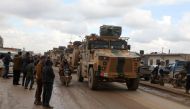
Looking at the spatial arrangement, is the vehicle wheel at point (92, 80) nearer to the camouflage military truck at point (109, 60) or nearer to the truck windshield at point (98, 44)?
the camouflage military truck at point (109, 60)

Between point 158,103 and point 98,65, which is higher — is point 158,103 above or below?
below

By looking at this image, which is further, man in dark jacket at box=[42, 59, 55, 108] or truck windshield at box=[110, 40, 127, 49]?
truck windshield at box=[110, 40, 127, 49]

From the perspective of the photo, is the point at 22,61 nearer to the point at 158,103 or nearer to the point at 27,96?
the point at 27,96

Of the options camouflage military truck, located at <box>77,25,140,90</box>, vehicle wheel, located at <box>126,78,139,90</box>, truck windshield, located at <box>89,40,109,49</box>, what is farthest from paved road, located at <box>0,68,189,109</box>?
truck windshield, located at <box>89,40,109,49</box>

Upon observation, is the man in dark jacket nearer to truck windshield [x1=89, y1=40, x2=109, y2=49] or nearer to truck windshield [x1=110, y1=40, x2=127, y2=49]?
truck windshield [x1=89, y1=40, x2=109, y2=49]

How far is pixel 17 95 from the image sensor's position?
1644 centimetres

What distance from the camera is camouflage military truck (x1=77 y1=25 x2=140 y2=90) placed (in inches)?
756

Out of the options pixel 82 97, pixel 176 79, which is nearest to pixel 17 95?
pixel 82 97

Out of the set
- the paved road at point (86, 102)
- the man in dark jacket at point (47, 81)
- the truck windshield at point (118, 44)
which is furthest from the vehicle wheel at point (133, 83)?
the man in dark jacket at point (47, 81)

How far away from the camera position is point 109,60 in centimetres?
1914

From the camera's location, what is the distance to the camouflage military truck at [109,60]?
19.2 metres

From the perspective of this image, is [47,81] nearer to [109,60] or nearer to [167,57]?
[109,60]

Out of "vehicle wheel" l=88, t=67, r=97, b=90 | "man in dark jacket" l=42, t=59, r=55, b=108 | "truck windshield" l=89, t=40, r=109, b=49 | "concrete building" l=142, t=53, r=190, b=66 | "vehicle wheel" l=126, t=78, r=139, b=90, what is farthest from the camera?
"concrete building" l=142, t=53, r=190, b=66

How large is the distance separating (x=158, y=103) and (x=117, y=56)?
468cm
